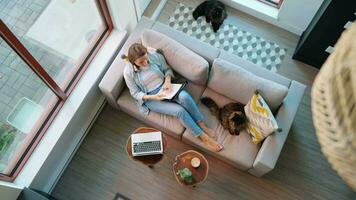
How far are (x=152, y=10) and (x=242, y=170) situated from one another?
1.98 m

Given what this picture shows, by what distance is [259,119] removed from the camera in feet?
9.13

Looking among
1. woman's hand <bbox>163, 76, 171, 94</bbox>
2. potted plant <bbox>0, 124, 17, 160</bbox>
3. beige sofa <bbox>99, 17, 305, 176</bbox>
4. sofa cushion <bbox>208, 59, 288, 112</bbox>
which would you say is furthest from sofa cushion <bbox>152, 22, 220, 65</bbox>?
potted plant <bbox>0, 124, 17, 160</bbox>

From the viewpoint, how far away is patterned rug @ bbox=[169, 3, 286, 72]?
370 centimetres

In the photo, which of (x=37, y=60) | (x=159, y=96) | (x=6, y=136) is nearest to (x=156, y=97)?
(x=159, y=96)

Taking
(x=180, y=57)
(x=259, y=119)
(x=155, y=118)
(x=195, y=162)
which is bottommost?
(x=195, y=162)

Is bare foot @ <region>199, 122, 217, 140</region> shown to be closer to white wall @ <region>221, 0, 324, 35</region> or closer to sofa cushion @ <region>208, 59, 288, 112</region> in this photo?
sofa cushion @ <region>208, 59, 288, 112</region>

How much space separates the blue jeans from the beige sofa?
9 cm

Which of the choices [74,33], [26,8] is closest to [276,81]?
[74,33]

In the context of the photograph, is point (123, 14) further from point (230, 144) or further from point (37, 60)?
point (230, 144)

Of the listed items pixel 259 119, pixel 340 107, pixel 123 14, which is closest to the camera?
pixel 340 107

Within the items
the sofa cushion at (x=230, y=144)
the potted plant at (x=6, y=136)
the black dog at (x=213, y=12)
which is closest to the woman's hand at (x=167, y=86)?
the sofa cushion at (x=230, y=144)

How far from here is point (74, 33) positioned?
3195 mm

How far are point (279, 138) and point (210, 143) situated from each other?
1.94 feet

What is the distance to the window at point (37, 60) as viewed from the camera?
2.45 m
